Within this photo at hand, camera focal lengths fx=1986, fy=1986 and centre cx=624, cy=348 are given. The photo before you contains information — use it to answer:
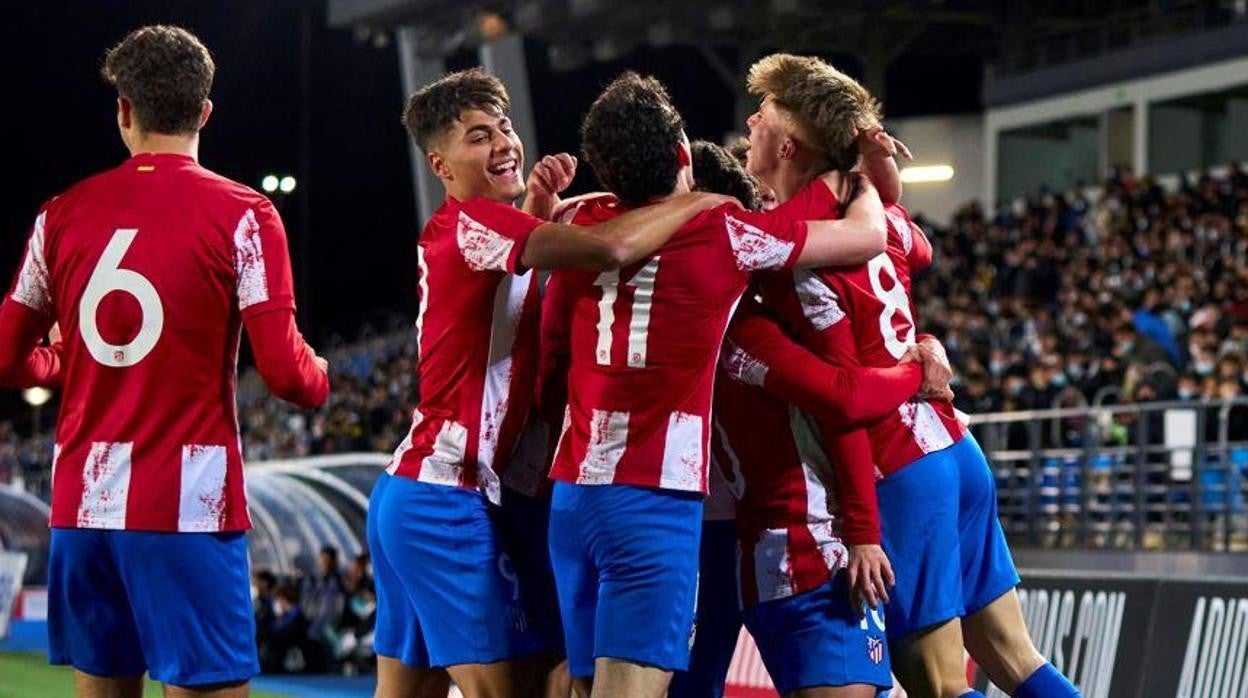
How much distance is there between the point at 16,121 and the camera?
3984cm

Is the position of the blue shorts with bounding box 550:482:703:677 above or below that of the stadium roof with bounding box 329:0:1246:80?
below

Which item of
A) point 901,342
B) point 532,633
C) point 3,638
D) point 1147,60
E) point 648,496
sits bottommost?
point 3,638

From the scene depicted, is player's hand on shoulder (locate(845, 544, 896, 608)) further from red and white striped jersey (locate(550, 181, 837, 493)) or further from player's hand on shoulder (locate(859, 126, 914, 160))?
A: player's hand on shoulder (locate(859, 126, 914, 160))

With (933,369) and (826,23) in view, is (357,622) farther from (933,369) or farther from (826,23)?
(826,23)

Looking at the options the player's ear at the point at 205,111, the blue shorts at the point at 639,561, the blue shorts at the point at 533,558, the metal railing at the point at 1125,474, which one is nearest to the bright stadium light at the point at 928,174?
the metal railing at the point at 1125,474

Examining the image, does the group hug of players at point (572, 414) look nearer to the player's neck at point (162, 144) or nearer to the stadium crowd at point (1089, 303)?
the player's neck at point (162, 144)

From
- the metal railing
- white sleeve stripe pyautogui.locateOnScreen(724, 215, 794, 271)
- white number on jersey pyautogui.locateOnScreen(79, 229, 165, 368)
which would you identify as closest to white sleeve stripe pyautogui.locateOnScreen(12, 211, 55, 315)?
white number on jersey pyautogui.locateOnScreen(79, 229, 165, 368)

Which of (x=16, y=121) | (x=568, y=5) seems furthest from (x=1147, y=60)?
(x=16, y=121)

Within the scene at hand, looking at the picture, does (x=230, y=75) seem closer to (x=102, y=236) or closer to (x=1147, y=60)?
(x=1147, y=60)

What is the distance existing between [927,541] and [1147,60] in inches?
1002

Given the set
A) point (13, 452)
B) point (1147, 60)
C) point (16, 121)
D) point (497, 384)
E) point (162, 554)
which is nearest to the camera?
point (162, 554)

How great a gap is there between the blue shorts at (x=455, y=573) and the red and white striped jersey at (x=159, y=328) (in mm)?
641

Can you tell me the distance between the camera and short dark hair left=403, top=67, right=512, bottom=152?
5.46 m

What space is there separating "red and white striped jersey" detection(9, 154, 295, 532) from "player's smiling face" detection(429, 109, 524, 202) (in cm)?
76
